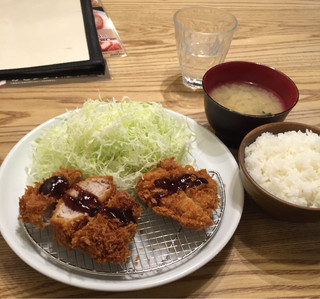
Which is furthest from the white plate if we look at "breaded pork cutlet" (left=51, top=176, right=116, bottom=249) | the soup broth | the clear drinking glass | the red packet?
the red packet

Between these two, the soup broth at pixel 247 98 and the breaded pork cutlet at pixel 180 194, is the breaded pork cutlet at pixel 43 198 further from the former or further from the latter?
the soup broth at pixel 247 98

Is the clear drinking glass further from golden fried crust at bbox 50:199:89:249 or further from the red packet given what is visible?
golden fried crust at bbox 50:199:89:249

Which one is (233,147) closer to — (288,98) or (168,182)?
(288,98)

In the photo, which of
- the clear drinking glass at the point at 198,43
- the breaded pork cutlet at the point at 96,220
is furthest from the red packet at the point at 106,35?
the breaded pork cutlet at the point at 96,220

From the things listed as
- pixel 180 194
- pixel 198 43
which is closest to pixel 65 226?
pixel 180 194

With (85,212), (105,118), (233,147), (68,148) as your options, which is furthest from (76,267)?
(233,147)

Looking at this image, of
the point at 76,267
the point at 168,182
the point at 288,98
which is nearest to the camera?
the point at 76,267
